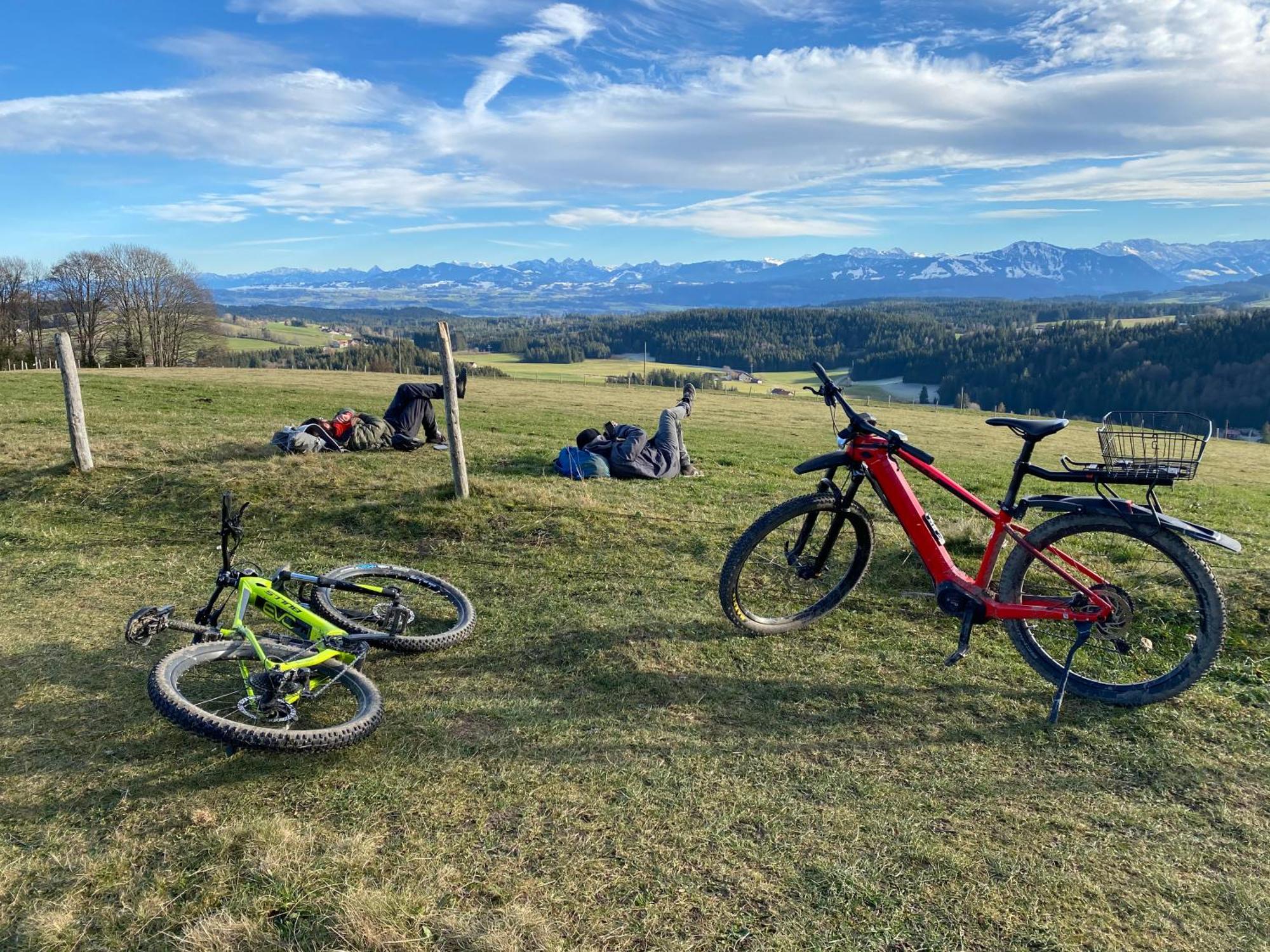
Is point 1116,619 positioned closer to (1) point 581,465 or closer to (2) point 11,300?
(1) point 581,465

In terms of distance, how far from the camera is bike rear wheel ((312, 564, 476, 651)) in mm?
5348

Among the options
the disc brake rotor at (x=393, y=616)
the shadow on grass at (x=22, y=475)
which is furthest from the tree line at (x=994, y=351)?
the disc brake rotor at (x=393, y=616)

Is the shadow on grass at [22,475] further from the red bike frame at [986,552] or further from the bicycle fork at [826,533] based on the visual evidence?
the red bike frame at [986,552]

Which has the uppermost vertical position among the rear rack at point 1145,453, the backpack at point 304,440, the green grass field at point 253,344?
the green grass field at point 253,344

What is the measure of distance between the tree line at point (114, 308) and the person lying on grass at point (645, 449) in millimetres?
55990

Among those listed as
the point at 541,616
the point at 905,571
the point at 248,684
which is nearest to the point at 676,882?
the point at 248,684

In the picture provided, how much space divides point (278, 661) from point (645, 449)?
748 centimetres

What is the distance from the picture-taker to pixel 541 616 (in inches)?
244

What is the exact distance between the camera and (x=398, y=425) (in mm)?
13102

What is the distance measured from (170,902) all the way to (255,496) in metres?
7.47

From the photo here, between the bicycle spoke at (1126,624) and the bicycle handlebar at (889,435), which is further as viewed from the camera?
the bicycle handlebar at (889,435)

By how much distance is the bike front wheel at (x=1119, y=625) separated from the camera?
4.37 m

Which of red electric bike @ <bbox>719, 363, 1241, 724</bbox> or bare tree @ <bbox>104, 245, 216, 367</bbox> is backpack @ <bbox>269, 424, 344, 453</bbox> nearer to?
red electric bike @ <bbox>719, 363, 1241, 724</bbox>

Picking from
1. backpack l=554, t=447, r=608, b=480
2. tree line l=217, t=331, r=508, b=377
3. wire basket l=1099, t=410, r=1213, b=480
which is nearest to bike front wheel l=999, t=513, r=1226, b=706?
wire basket l=1099, t=410, r=1213, b=480
